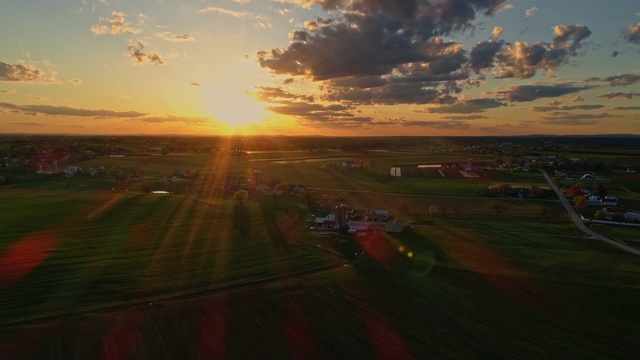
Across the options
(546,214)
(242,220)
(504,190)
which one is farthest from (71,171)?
(546,214)

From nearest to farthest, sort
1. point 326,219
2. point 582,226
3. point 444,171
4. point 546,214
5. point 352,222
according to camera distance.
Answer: point 352,222 → point 326,219 → point 582,226 → point 546,214 → point 444,171

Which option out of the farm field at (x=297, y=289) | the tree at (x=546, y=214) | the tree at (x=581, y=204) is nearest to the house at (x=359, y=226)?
the farm field at (x=297, y=289)

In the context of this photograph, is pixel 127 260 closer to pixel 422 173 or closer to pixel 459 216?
pixel 459 216

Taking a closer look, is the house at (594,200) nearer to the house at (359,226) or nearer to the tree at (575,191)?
the tree at (575,191)

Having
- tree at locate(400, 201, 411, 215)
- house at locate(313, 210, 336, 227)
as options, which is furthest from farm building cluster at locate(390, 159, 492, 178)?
house at locate(313, 210, 336, 227)

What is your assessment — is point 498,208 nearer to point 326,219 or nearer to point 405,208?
point 405,208
